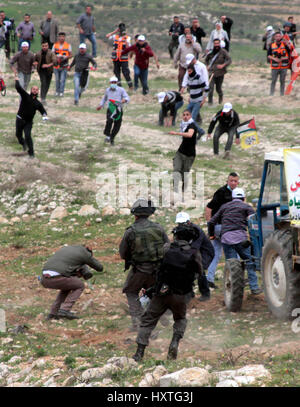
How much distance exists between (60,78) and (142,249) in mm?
15651

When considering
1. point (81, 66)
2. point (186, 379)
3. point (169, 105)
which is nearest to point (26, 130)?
point (169, 105)

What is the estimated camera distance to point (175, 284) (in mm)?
8164

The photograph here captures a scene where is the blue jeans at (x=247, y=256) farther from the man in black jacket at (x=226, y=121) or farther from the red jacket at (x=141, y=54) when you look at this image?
the red jacket at (x=141, y=54)

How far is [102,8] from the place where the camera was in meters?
60.2

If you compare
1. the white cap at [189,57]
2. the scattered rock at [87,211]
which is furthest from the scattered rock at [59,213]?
the white cap at [189,57]

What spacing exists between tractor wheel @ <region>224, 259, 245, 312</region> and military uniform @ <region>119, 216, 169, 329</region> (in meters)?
1.15

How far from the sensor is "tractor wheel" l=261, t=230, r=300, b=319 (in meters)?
8.66

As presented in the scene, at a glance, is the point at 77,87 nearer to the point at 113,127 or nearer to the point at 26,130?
the point at 113,127

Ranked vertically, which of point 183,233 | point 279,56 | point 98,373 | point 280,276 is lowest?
point 98,373

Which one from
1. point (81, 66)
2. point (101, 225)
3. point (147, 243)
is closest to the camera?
point (147, 243)

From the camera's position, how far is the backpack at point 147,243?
30.6 ft

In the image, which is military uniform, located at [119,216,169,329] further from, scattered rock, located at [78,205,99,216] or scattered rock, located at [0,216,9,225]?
scattered rock, located at [0,216,9,225]

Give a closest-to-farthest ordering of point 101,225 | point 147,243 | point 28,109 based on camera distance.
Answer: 1. point 147,243
2. point 101,225
3. point 28,109

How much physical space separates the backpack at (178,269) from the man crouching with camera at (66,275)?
247 centimetres
